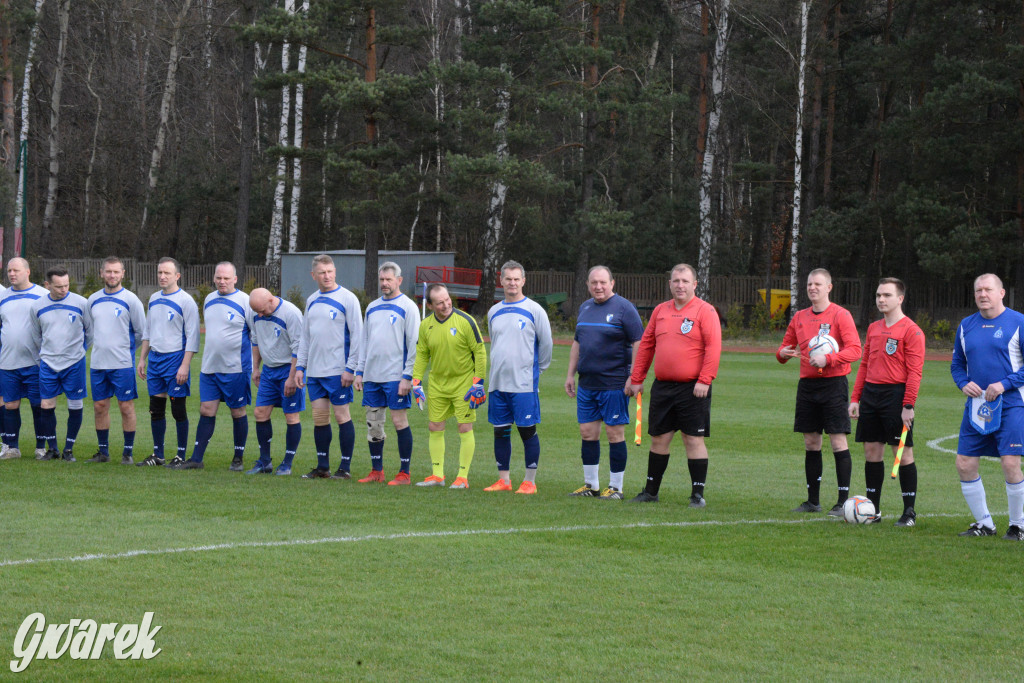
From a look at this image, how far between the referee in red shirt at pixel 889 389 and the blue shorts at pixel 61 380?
8123 mm

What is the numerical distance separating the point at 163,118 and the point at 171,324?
41.8 meters

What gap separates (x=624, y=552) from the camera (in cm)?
741

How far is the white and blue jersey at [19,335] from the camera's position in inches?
475

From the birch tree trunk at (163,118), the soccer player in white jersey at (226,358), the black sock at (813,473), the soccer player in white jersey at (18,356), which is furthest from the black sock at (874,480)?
the birch tree trunk at (163,118)

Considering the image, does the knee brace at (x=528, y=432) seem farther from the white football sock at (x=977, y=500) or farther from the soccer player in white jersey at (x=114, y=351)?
the soccer player in white jersey at (x=114, y=351)

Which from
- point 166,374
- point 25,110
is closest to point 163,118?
point 25,110

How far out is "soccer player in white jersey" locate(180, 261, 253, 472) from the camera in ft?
37.2

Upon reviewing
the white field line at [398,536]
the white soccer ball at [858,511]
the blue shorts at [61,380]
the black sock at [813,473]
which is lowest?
the white field line at [398,536]

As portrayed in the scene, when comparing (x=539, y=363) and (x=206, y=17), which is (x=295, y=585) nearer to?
(x=539, y=363)

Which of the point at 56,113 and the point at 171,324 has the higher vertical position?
the point at 56,113

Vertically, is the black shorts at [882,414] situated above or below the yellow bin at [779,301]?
A: below

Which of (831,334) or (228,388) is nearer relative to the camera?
(831,334)

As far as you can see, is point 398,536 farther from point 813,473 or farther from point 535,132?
point 535,132

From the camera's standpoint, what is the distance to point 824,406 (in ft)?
29.5
